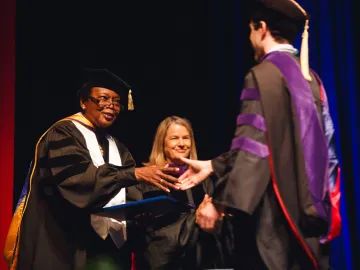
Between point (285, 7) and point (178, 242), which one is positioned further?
point (178, 242)

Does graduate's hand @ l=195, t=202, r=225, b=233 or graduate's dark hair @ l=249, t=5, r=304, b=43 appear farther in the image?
graduate's dark hair @ l=249, t=5, r=304, b=43

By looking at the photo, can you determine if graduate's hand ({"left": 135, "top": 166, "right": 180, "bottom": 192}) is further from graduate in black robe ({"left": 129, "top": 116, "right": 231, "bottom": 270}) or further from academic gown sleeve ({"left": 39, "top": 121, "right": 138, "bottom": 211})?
graduate in black robe ({"left": 129, "top": 116, "right": 231, "bottom": 270})

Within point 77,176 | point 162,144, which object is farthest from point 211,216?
point 162,144

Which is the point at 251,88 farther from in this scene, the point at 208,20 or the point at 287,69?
the point at 208,20

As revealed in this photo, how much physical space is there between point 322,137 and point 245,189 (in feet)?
1.50

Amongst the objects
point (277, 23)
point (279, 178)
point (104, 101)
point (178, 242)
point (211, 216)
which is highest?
point (277, 23)

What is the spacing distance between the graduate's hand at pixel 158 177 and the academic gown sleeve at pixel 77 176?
0.08 m

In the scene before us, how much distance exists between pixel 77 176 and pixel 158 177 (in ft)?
1.89

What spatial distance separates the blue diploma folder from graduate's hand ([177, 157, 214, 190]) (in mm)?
562

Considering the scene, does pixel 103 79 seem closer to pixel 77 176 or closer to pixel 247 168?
pixel 77 176

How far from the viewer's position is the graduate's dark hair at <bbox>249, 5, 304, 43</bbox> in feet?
8.55

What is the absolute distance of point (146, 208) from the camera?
3.48 m

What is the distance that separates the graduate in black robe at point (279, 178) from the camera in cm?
231

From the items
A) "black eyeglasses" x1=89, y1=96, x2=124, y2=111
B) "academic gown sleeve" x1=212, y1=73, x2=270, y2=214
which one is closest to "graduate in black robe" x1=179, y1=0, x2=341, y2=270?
"academic gown sleeve" x1=212, y1=73, x2=270, y2=214
